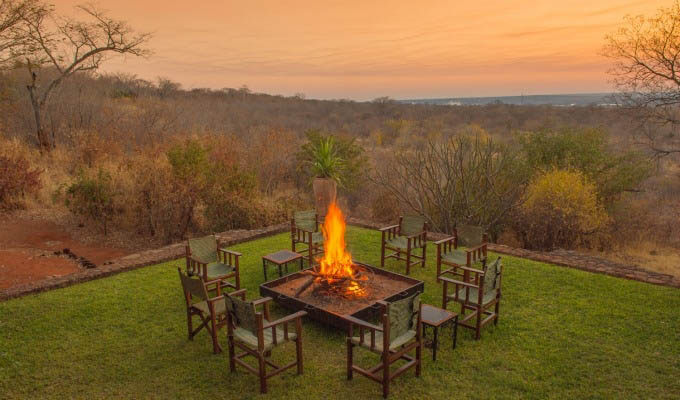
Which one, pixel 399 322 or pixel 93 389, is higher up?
pixel 399 322

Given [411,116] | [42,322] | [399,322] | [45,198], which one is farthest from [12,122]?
[411,116]

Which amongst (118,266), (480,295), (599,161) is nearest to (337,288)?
(480,295)

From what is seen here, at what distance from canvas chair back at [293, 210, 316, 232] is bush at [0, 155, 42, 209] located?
9214 mm

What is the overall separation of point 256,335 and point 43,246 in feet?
27.0

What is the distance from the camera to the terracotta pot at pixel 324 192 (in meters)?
11.0

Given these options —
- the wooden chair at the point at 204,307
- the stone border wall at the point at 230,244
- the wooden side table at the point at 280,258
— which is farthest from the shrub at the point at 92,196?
the wooden chair at the point at 204,307

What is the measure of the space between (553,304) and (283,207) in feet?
24.7

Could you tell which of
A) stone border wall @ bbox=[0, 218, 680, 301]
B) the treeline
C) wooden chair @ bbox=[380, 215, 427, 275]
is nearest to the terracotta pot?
the treeline

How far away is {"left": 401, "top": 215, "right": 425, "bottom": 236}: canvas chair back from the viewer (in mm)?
6852

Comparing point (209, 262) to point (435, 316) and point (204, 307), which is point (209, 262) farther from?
point (435, 316)

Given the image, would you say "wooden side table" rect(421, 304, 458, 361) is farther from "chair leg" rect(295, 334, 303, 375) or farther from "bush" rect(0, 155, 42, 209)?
"bush" rect(0, 155, 42, 209)

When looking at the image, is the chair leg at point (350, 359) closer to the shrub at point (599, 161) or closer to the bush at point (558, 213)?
the bush at point (558, 213)

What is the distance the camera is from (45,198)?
12359 mm

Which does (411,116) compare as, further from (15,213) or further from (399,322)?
(399,322)
